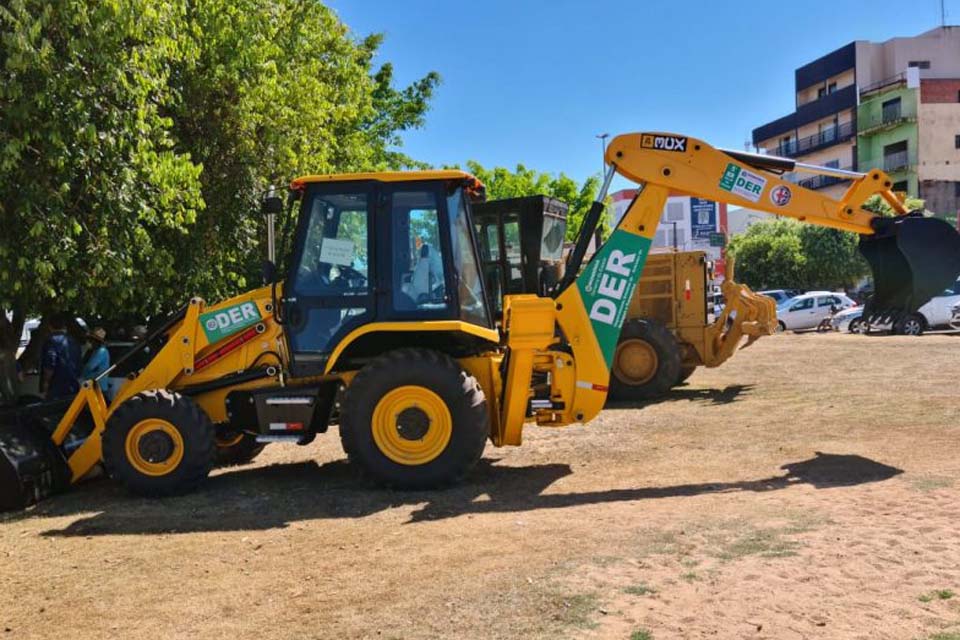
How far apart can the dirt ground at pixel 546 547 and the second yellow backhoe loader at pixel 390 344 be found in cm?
42

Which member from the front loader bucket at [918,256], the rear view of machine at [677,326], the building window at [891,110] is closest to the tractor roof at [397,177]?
the front loader bucket at [918,256]

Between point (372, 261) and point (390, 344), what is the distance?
783 millimetres

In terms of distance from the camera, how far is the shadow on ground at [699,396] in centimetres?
1283

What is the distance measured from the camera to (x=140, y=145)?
9.09 meters

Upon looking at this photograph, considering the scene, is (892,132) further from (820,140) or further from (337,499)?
(337,499)

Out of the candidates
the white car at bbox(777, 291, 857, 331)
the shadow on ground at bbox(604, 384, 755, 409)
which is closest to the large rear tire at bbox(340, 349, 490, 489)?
the shadow on ground at bbox(604, 384, 755, 409)

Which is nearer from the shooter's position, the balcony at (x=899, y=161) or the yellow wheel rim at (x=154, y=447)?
the yellow wheel rim at (x=154, y=447)

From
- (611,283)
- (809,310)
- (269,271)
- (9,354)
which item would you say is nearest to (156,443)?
(269,271)

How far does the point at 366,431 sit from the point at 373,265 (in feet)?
4.74

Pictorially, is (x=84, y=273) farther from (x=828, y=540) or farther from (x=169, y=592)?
(x=828, y=540)

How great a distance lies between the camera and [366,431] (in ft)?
24.3

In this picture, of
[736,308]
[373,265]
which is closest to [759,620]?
[373,265]

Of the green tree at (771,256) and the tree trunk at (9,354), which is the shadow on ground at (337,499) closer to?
the tree trunk at (9,354)

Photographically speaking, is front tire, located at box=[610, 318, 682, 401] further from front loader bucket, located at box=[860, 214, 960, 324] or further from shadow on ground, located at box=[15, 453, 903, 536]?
shadow on ground, located at box=[15, 453, 903, 536]
